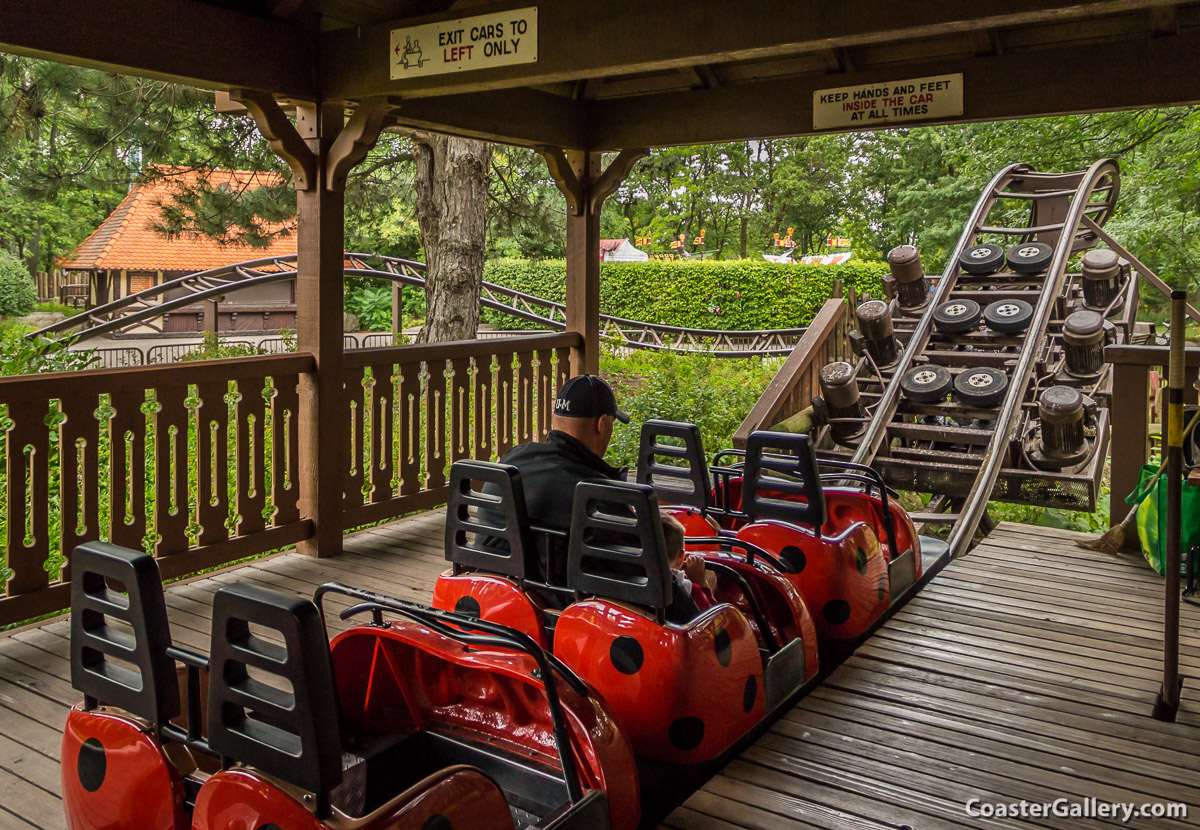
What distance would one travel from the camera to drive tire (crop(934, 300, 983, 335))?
8.65 metres

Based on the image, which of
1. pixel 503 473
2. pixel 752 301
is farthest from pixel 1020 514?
pixel 752 301

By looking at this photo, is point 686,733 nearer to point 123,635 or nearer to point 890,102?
point 123,635

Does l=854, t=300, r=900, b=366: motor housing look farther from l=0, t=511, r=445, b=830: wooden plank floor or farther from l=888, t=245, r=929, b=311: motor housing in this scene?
l=0, t=511, r=445, b=830: wooden plank floor

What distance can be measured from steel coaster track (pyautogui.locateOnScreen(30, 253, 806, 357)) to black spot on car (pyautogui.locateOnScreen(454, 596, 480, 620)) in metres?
12.4

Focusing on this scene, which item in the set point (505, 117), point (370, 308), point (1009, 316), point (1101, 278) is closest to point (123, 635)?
point (505, 117)

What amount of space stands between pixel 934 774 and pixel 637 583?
39.2 inches

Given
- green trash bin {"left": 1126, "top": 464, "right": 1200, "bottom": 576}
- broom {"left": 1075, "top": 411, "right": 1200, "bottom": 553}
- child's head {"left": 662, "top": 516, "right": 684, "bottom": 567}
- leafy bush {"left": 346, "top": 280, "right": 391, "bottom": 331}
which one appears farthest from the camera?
leafy bush {"left": 346, "top": 280, "right": 391, "bottom": 331}

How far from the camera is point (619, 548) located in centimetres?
274

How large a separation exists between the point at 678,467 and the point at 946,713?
4.25 ft

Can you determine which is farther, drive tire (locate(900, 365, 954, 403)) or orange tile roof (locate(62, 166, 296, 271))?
orange tile roof (locate(62, 166, 296, 271))

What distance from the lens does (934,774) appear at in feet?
9.03

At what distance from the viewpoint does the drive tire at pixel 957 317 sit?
8.65m
